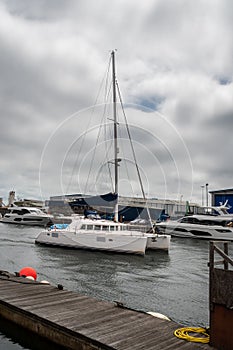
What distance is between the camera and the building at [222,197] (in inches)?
2781

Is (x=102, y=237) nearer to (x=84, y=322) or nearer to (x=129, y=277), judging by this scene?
(x=129, y=277)

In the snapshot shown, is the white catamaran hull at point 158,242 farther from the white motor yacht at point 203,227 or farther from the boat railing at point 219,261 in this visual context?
the boat railing at point 219,261

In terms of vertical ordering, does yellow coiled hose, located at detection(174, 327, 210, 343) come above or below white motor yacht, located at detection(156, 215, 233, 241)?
below

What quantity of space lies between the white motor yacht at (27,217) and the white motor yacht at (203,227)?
2778 cm

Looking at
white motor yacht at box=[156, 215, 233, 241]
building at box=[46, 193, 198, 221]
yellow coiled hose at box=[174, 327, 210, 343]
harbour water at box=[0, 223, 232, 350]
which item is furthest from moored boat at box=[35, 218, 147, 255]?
building at box=[46, 193, 198, 221]

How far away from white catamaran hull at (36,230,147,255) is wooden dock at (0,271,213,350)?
1693 centimetres

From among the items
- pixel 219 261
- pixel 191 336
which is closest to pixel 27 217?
pixel 191 336

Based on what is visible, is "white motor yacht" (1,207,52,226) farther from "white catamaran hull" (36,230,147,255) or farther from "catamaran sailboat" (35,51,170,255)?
"catamaran sailboat" (35,51,170,255)

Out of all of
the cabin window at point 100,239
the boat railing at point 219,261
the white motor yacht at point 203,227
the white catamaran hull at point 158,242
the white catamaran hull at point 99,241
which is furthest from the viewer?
the white motor yacht at point 203,227

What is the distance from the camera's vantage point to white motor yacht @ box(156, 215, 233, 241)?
47688mm

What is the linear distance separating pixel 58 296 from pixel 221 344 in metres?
6.05

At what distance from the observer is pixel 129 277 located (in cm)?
1994

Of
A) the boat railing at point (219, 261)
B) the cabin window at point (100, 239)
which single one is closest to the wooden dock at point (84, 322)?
the boat railing at point (219, 261)

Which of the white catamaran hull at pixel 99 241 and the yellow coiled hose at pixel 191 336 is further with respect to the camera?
the white catamaran hull at pixel 99 241
